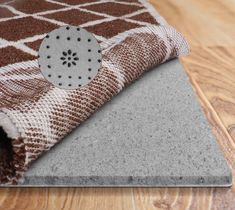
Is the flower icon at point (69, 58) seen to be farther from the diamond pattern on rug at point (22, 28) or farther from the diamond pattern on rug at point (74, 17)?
the diamond pattern on rug at point (74, 17)

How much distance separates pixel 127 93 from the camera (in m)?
0.64

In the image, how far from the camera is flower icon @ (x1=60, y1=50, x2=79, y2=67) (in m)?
0.47

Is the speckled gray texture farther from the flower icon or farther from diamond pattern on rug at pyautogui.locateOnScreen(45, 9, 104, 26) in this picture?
diamond pattern on rug at pyautogui.locateOnScreen(45, 9, 104, 26)

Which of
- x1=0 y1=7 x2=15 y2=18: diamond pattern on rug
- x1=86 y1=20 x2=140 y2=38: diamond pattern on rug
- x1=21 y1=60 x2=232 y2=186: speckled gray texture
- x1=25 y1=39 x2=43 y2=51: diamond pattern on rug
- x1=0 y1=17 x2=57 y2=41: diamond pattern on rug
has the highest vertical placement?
x1=21 y1=60 x2=232 y2=186: speckled gray texture

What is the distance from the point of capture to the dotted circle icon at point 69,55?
465 mm

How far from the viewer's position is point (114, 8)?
106 cm

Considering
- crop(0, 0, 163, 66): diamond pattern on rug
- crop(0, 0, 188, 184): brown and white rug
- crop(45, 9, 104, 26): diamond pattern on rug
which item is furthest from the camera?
crop(45, 9, 104, 26): diamond pattern on rug

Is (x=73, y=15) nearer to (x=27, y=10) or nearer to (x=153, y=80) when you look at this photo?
(x=27, y=10)

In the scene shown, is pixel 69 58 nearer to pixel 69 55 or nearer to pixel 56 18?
pixel 69 55

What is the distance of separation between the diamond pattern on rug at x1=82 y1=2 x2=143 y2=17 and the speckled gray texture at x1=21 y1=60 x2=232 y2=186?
16.8 inches

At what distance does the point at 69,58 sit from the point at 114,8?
618 millimetres

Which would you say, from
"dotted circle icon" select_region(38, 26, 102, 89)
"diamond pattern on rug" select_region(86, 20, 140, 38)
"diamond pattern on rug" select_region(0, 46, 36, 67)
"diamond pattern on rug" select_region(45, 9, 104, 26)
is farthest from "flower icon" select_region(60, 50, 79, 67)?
"diamond pattern on rug" select_region(45, 9, 104, 26)

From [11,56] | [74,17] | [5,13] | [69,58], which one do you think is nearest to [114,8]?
[74,17]

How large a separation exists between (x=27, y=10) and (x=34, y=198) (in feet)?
2.19
